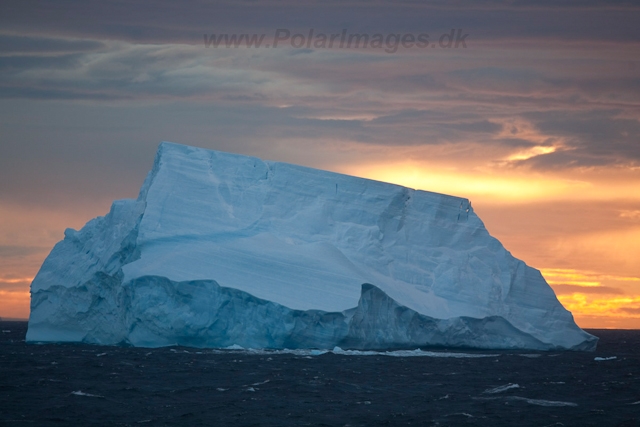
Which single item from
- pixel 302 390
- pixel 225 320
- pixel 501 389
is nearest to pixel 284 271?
pixel 225 320

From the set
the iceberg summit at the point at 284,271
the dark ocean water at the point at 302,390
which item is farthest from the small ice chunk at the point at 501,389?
the iceberg summit at the point at 284,271

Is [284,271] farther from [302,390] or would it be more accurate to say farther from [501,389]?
[501,389]

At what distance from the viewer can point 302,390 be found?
47.5 feet

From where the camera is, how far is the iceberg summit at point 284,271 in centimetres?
2042

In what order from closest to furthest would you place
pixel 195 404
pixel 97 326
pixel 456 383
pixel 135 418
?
pixel 135 418 → pixel 195 404 → pixel 456 383 → pixel 97 326

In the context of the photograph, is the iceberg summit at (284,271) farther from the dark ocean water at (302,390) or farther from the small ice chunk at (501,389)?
the small ice chunk at (501,389)

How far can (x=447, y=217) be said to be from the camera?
26.0m

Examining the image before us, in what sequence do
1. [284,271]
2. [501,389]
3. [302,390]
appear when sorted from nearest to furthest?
[302,390] < [501,389] < [284,271]

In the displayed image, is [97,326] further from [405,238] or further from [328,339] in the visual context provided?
[405,238]

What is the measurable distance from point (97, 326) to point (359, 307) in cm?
832

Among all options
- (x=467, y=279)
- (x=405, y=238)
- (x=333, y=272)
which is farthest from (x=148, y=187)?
(x=467, y=279)

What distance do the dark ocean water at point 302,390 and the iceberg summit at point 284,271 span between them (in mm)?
1232

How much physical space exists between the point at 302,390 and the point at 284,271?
23.6 ft

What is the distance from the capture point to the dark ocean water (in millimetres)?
11945
